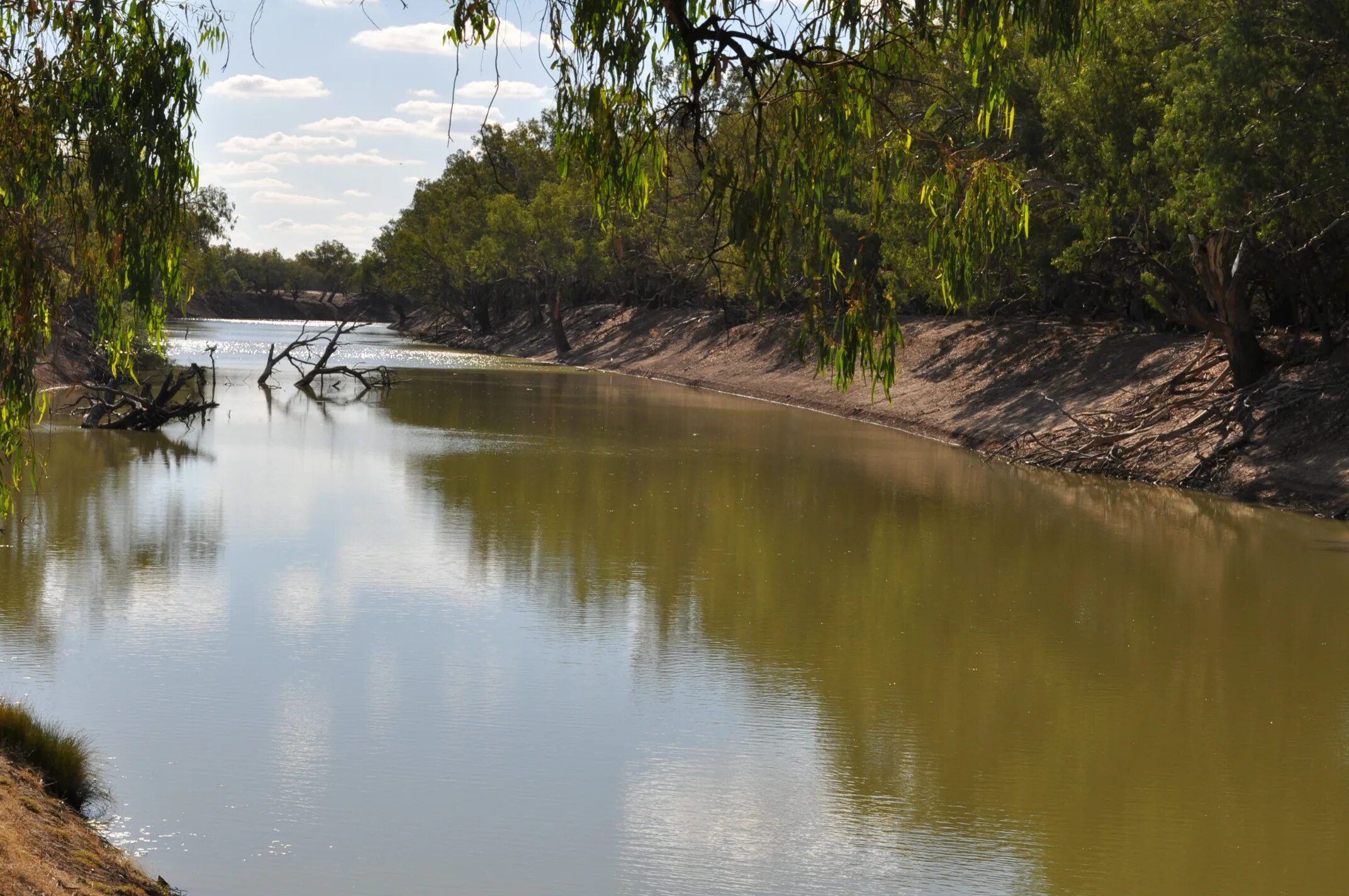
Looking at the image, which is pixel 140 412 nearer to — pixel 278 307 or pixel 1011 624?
pixel 1011 624

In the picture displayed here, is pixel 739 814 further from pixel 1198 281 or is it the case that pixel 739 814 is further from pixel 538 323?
pixel 538 323

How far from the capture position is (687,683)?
9.17 m

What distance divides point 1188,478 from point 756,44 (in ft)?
47.1

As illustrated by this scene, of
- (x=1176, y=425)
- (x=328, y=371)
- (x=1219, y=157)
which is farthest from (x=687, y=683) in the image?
(x=328, y=371)

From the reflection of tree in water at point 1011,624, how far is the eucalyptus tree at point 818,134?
2.36 meters

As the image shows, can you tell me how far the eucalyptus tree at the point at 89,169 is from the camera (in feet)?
23.0

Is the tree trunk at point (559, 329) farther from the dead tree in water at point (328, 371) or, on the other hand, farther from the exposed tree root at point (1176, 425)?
the exposed tree root at point (1176, 425)

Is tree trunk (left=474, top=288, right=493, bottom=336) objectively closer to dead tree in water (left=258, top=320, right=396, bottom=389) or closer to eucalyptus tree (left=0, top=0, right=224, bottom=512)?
dead tree in water (left=258, top=320, right=396, bottom=389)

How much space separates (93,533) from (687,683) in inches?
289

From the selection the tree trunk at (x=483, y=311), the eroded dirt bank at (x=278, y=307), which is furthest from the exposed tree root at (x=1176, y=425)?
the eroded dirt bank at (x=278, y=307)

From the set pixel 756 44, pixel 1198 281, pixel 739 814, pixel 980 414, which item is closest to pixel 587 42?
pixel 756 44

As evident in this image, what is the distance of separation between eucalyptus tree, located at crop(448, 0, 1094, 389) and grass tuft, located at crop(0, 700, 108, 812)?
350cm

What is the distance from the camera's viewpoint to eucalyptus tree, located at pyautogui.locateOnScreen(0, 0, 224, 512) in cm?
702

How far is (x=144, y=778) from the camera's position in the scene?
6.98m
